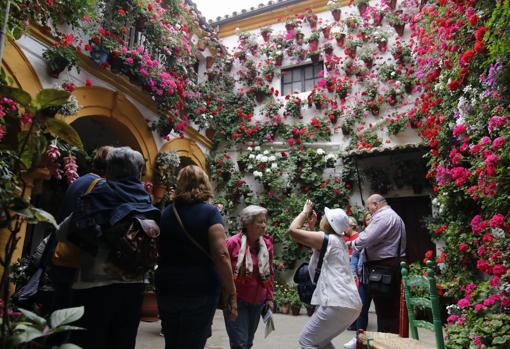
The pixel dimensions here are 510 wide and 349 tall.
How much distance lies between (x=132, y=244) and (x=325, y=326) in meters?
1.47

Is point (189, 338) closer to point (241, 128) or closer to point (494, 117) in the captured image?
point (494, 117)

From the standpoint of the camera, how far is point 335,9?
859 centimetres

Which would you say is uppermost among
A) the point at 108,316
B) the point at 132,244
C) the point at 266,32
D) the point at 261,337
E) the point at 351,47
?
the point at 266,32

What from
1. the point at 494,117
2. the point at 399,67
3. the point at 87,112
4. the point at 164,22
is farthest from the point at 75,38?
the point at 399,67

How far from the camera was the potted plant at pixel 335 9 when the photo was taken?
338 inches

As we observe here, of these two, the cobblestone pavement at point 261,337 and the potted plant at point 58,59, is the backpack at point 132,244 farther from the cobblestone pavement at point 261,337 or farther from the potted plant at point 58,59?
the potted plant at point 58,59

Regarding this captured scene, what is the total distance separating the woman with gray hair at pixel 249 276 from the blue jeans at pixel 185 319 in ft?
2.14

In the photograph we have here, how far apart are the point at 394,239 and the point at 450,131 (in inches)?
72.0

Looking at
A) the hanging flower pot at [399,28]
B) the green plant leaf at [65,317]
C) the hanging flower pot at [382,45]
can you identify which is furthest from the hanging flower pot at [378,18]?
the green plant leaf at [65,317]

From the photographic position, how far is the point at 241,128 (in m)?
8.70

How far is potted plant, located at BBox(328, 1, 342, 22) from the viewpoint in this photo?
8598 mm

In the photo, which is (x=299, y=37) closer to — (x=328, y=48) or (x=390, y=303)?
(x=328, y=48)

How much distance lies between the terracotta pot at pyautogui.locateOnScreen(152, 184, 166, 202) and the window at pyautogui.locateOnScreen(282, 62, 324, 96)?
4091 millimetres

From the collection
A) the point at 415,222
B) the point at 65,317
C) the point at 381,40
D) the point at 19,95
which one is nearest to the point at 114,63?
the point at 19,95
